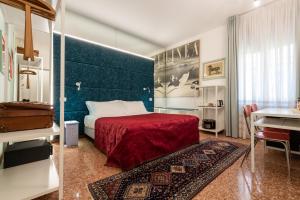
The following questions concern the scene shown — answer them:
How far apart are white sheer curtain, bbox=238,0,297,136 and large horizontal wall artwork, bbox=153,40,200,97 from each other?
1246mm

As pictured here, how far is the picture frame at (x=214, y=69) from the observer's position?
3.90 m

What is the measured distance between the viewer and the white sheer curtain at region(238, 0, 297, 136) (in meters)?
2.84

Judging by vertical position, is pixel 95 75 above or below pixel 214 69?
below

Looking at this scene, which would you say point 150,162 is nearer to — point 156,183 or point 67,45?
point 156,183

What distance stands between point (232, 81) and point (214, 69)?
64cm

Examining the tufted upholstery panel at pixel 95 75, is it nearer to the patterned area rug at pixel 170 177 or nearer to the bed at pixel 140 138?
the bed at pixel 140 138

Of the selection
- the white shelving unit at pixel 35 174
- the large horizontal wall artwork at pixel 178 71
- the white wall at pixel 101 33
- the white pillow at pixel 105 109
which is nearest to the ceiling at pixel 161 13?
the white wall at pixel 101 33

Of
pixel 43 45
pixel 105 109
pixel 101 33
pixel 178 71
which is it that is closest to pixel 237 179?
pixel 105 109

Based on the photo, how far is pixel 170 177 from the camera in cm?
172

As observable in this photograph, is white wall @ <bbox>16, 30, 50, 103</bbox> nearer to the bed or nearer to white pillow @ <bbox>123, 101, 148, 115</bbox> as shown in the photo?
the bed

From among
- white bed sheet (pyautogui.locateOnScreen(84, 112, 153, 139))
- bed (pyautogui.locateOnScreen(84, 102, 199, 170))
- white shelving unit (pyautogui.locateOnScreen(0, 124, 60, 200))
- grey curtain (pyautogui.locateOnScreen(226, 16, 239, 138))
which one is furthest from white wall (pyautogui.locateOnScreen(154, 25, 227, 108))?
white shelving unit (pyautogui.locateOnScreen(0, 124, 60, 200))

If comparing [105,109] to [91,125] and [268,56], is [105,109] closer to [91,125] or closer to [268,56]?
[91,125]

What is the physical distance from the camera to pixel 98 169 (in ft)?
6.43

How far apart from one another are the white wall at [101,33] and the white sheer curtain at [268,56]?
106 inches
